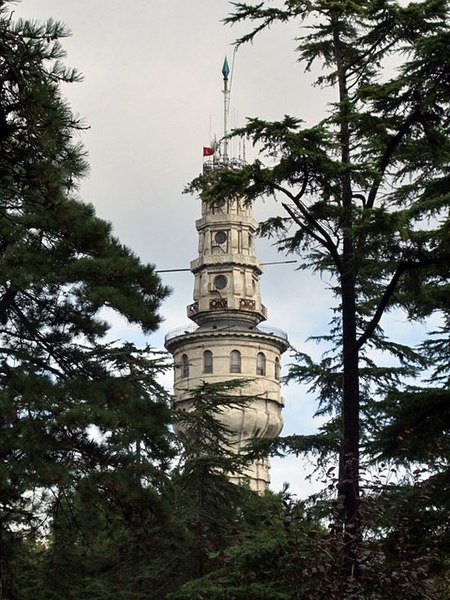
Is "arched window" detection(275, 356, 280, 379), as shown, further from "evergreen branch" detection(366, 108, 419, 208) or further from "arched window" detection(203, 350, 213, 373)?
"evergreen branch" detection(366, 108, 419, 208)

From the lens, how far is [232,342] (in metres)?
95.7

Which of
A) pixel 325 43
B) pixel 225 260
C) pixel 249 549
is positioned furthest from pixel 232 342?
pixel 249 549

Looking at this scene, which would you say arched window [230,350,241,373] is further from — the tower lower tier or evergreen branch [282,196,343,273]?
evergreen branch [282,196,343,273]

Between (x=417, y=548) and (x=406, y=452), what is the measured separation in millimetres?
3317

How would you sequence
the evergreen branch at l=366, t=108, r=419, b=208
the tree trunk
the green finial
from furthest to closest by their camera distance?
the green finial → the evergreen branch at l=366, t=108, r=419, b=208 → the tree trunk

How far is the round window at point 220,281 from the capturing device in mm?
97188

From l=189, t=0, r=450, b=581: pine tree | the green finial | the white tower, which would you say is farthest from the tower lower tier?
l=189, t=0, r=450, b=581: pine tree

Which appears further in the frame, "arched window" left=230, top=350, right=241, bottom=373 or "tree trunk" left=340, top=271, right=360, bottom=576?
"arched window" left=230, top=350, right=241, bottom=373

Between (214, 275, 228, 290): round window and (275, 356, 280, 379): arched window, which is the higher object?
(214, 275, 228, 290): round window

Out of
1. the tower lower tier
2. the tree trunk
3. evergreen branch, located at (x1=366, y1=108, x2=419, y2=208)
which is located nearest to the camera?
the tree trunk

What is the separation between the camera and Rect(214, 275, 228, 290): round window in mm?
97188

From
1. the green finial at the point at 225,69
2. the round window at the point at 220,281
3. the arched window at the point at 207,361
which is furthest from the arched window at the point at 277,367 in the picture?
the green finial at the point at 225,69

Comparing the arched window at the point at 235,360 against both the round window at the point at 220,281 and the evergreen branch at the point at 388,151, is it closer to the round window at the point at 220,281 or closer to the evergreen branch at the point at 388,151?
the round window at the point at 220,281

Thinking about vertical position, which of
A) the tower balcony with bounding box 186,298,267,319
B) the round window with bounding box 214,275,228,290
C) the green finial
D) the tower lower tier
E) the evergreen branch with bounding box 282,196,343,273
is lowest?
the evergreen branch with bounding box 282,196,343,273
